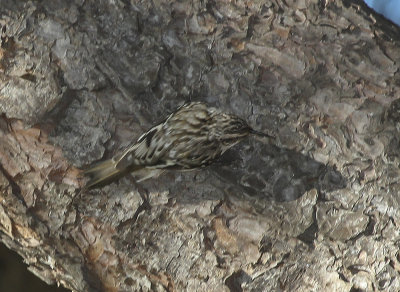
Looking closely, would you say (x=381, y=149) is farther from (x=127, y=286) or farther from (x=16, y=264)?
(x=16, y=264)

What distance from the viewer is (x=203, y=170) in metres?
1.96

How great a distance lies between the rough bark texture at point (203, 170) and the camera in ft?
6.19

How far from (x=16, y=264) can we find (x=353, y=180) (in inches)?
85.7

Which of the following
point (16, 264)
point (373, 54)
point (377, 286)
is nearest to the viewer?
point (377, 286)

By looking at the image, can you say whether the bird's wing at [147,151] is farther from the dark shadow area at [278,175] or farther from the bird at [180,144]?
the dark shadow area at [278,175]

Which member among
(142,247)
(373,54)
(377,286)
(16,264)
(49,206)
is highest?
(373,54)

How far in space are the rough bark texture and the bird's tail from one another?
39mm

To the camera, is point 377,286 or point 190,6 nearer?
point 377,286

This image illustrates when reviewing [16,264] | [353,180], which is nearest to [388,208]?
[353,180]

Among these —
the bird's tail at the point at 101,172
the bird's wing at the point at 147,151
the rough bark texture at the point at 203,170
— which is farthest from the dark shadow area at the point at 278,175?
the bird's tail at the point at 101,172

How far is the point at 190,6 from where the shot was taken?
2.06 m

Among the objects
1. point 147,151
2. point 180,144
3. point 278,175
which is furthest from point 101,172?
→ point 278,175

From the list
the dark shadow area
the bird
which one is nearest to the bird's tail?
the bird

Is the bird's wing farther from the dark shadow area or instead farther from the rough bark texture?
the dark shadow area
